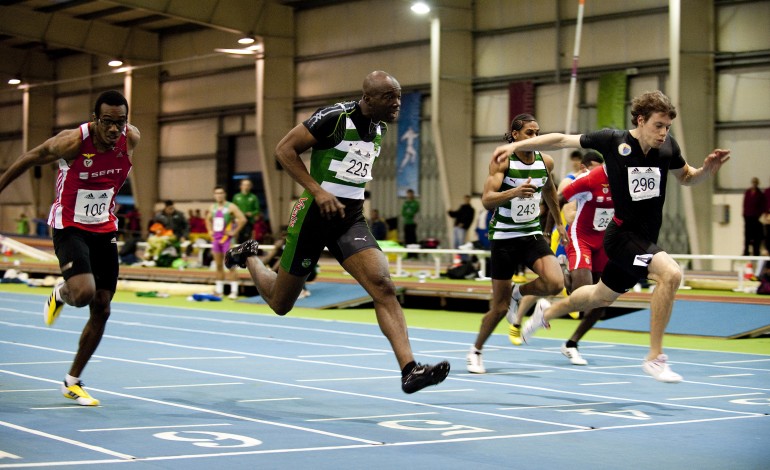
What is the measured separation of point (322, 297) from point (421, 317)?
2805 mm

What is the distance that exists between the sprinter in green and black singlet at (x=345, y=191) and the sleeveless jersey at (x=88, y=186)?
4.22ft

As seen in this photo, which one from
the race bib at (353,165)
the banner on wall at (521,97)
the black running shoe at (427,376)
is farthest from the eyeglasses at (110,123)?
the banner on wall at (521,97)

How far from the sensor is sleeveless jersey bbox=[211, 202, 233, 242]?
21.8m

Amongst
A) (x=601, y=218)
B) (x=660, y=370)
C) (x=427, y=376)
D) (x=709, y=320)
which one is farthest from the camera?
(x=709, y=320)

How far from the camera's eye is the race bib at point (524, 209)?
34.2 ft

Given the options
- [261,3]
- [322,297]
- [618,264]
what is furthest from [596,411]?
[261,3]

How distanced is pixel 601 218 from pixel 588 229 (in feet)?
0.60

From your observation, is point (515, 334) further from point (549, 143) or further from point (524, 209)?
point (549, 143)

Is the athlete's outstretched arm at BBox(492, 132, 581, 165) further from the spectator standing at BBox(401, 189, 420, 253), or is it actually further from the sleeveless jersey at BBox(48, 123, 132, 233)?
the spectator standing at BBox(401, 189, 420, 253)

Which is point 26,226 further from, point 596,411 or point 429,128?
point 596,411

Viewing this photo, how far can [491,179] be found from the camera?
10.2 meters

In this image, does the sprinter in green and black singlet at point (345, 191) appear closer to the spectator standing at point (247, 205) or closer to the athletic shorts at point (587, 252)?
the athletic shorts at point (587, 252)

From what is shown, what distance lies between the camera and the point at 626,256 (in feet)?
27.8

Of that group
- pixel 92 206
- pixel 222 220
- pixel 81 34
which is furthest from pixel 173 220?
pixel 92 206
